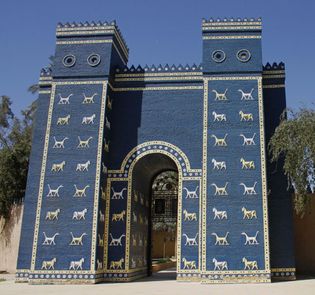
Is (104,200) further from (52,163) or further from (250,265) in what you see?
(250,265)

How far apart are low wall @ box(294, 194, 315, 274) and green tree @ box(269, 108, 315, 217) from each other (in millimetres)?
2646

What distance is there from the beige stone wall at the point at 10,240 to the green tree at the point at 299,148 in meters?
11.4

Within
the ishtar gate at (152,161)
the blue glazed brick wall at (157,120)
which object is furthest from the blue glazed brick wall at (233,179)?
the blue glazed brick wall at (157,120)

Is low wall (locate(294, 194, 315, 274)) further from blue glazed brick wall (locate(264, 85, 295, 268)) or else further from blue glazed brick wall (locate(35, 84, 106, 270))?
blue glazed brick wall (locate(35, 84, 106, 270))

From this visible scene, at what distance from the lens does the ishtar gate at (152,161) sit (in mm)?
14500

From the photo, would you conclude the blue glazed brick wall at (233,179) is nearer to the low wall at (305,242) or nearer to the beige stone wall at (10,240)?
the low wall at (305,242)

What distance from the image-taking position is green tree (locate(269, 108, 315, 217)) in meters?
13.4

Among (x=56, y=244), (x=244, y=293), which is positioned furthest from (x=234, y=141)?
(x=56, y=244)

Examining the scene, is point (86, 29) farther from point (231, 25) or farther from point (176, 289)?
point (176, 289)

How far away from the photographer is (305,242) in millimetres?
16656

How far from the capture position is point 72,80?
16469 millimetres

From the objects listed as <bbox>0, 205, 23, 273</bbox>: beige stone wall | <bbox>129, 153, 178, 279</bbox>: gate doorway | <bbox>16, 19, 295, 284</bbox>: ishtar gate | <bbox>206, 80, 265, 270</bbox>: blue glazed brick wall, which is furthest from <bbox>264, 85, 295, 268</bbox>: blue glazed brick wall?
<bbox>0, 205, 23, 273</bbox>: beige stone wall

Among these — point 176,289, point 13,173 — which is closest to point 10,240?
point 13,173

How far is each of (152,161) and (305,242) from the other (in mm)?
6563
